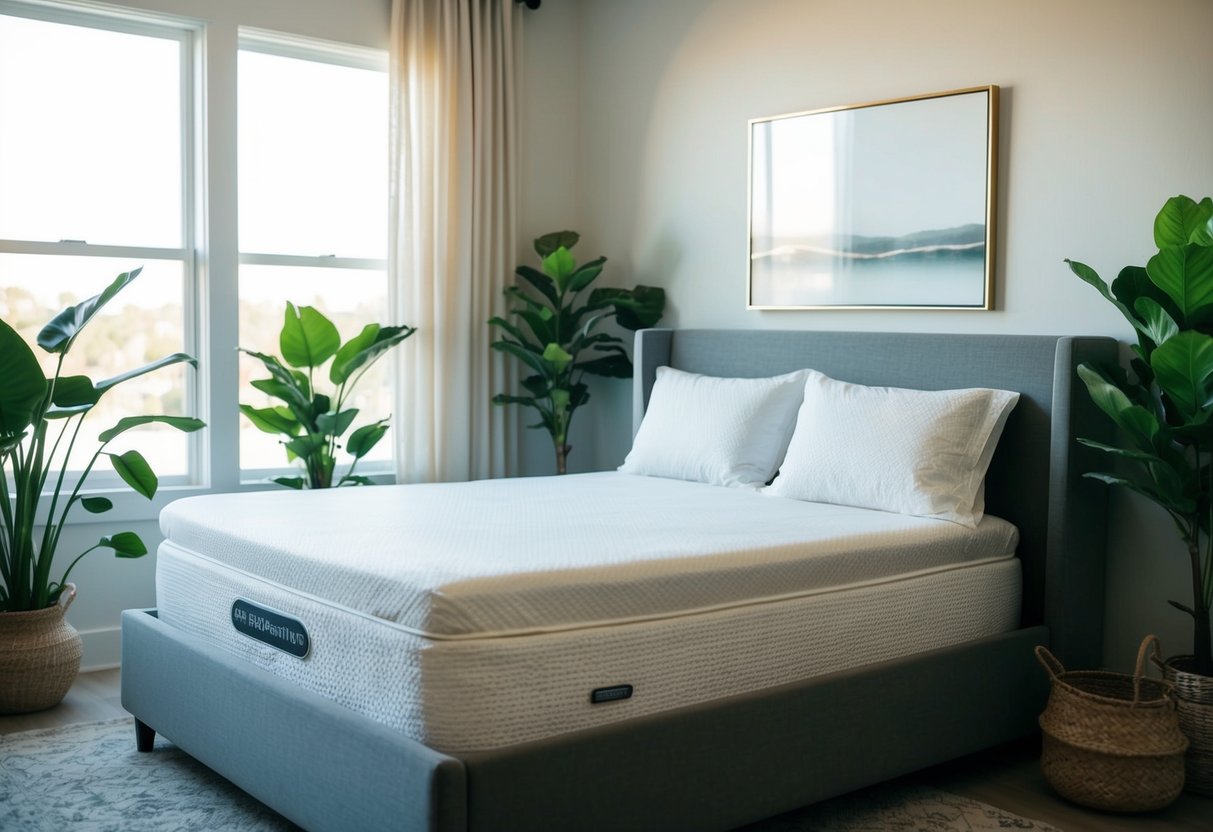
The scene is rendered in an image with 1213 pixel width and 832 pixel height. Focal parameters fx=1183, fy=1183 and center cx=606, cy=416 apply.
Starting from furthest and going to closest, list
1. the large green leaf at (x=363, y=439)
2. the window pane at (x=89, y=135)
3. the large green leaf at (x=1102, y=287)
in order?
the large green leaf at (x=363, y=439) < the window pane at (x=89, y=135) < the large green leaf at (x=1102, y=287)

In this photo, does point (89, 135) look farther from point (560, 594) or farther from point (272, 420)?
point (560, 594)

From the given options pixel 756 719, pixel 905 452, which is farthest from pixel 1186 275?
pixel 756 719

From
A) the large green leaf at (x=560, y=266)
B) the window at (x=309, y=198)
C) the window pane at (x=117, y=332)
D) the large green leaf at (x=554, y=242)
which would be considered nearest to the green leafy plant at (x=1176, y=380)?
the large green leaf at (x=560, y=266)

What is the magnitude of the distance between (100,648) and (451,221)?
2.04 metres

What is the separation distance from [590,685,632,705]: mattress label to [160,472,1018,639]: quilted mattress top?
0.13m

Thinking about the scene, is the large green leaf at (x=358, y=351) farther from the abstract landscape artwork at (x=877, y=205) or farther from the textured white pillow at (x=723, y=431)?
the abstract landscape artwork at (x=877, y=205)

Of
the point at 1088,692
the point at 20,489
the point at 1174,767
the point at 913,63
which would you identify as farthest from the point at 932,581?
the point at 20,489

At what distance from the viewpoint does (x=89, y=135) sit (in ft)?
13.5

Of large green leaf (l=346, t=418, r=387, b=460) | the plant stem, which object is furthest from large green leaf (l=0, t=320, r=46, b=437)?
the plant stem

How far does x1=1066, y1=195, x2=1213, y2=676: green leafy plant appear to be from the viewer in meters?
2.71

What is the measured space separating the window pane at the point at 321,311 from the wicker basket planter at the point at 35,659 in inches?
42.4

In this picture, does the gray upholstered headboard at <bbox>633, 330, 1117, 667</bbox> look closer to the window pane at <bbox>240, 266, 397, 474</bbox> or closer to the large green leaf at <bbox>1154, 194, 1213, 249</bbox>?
the large green leaf at <bbox>1154, 194, 1213, 249</bbox>

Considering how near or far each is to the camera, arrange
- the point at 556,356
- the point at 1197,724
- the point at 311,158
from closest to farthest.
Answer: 1. the point at 1197,724
2. the point at 556,356
3. the point at 311,158

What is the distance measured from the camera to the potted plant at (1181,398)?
2.72 meters
